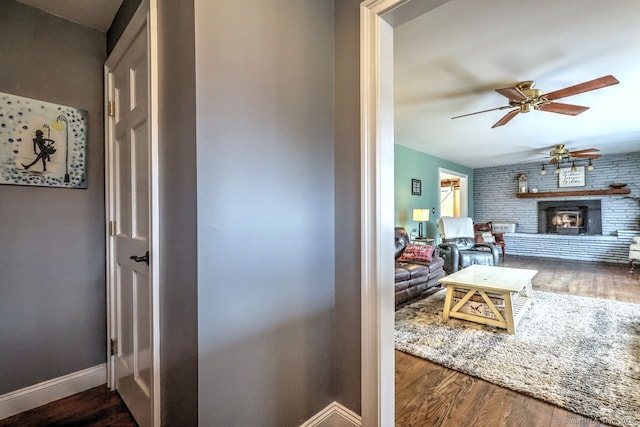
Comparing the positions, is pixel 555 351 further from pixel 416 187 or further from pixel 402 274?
pixel 416 187

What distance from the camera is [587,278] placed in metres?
4.61

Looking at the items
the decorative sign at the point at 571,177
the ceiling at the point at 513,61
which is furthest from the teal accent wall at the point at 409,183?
the decorative sign at the point at 571,177

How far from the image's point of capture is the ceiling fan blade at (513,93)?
2.56 m

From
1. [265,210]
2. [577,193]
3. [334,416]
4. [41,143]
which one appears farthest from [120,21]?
[577,193]

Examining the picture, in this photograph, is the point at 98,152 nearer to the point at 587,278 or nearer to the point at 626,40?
the point at 626,40

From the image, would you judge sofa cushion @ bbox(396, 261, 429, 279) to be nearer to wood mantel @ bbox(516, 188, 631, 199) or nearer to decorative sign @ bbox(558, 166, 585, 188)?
wood mantel @ bbox(516, 188, 631, 199)

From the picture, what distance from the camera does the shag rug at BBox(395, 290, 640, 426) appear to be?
167cm

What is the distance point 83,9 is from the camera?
160 cm

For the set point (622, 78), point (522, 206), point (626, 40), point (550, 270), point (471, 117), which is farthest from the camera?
point (522, 206)

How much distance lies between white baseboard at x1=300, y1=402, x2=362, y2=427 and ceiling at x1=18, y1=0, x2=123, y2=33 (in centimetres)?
239

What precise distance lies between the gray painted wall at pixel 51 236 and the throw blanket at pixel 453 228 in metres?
4.91

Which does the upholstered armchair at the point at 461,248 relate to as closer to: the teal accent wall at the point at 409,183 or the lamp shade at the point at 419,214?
the lamp shade at the point at 419,214

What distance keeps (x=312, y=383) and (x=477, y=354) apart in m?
1.52

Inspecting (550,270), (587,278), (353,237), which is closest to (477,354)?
(353,237)
